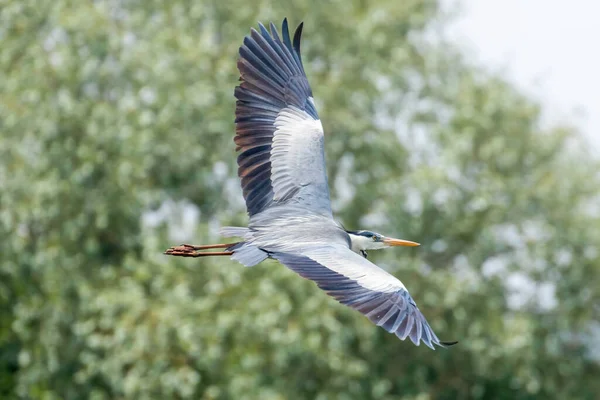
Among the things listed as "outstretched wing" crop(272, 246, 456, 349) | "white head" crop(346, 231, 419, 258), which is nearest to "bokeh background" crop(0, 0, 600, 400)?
"white head" crop(346, 231, 419, 258)

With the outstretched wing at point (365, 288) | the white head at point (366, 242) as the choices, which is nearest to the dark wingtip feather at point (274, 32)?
the white head at point (366, 242)

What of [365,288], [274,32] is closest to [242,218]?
[274,32]

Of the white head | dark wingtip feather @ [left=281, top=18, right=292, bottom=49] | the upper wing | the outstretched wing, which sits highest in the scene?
dark wingtip feather @ [left=281, top=18, right=292, bottom=49]

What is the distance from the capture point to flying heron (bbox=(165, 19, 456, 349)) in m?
7.50

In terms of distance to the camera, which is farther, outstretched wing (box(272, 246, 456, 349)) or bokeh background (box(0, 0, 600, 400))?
bokeh background (box(0, 0, 600, 400))

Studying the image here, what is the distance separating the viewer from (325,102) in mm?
19469

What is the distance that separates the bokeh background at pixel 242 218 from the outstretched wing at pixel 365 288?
30.8ft

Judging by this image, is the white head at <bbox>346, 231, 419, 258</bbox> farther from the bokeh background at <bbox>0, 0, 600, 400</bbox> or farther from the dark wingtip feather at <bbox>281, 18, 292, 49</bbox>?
the bokeh background at <bbox>0, 0, 600, 400</bbox>

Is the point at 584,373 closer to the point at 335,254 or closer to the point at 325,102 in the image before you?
the point at 325,102

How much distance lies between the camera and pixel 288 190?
8781 mm

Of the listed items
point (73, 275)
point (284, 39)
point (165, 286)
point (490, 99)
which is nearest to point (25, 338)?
point (73, 275)

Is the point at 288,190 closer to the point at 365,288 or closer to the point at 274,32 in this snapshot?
the point at 274,32

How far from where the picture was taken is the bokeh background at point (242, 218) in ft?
57.8

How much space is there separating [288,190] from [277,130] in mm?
552
